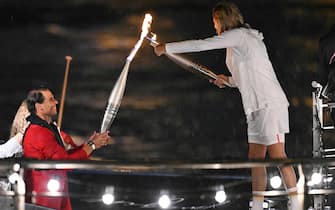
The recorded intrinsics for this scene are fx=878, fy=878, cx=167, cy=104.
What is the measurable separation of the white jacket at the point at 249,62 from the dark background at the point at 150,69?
183 centimetres

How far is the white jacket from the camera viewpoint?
392 cm

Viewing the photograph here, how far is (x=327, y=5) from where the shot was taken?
5.98 metres

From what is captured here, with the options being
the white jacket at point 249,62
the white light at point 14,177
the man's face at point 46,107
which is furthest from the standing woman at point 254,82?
the white light at point 14,177

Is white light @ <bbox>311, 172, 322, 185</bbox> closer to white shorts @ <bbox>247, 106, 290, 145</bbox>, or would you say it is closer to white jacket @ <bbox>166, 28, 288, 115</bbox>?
white shorts @ <bbox>247, 106, 290, 145</bbox>

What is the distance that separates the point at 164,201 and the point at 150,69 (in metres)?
2.64

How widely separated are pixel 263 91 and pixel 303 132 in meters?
2.13

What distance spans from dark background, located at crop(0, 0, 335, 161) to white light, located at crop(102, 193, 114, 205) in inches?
96.6

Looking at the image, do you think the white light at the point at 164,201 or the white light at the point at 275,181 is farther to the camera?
the white light at the point at 275,181

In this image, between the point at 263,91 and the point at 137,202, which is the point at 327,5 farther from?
the point at 137,202

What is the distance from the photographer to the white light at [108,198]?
3.21m

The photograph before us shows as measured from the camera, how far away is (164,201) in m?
3.33

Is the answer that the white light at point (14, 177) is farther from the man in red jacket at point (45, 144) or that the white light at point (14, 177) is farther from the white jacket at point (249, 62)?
the white jacket at point (249, 62)

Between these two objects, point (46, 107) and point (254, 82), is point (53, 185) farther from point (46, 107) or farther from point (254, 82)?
point (254, 82)

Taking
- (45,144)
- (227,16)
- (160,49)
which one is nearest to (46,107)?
(45,144)
